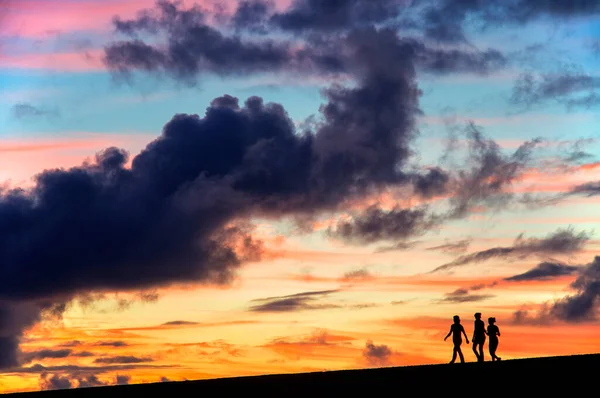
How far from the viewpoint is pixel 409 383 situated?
1388 inches

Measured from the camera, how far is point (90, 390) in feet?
Answer: 124

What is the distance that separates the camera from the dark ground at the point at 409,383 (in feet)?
107

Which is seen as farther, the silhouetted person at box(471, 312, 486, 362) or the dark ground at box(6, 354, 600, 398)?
the silhouetted person at box(471, 312, 486, 362)

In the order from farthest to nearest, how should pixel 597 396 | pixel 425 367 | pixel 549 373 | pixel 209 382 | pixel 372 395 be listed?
1. pixel 425 367
2. pixel 209 382
3. pixel 549 373
4. pixel 372 395
5. pixel 597 396

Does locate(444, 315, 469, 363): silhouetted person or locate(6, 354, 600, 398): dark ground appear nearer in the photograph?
locate(6, 354, 600, 398): dark ground

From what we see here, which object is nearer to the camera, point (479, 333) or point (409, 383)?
point (409, 383)

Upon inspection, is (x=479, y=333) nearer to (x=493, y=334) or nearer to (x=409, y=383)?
(x=493, y=334)

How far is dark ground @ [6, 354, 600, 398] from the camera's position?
32.6 metres

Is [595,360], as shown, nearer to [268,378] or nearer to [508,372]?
[508,372]

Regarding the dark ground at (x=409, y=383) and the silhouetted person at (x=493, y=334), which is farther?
the silhouetted person at (x=493, y=334)

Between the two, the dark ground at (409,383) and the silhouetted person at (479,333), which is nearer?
the dark ground at (409,383)

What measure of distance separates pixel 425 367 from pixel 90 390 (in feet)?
45.1

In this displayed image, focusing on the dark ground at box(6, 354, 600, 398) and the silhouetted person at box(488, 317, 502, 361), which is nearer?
the dark ground at box(6, 354, 600, 398)

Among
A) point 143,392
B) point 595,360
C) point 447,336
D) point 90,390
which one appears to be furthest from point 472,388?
point 90,390
